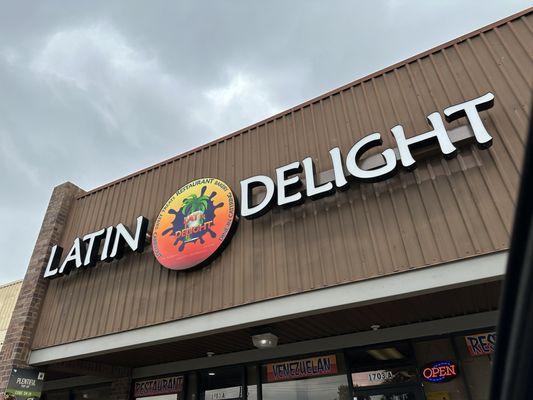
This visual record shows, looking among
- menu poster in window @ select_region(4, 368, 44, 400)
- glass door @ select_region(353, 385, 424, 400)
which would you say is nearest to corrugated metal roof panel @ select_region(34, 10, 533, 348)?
menu poster in window @ select_region(4, 368, 44, 400)

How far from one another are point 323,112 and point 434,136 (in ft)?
7.96

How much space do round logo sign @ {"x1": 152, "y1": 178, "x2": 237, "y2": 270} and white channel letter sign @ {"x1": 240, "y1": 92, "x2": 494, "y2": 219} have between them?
21.4 inches

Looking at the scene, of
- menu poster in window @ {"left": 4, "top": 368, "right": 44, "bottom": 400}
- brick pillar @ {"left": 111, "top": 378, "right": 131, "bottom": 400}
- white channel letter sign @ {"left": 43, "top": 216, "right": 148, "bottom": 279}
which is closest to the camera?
menu poster in window @ {"left": 4, "top": 368, "right": 44, "bottom": 400}

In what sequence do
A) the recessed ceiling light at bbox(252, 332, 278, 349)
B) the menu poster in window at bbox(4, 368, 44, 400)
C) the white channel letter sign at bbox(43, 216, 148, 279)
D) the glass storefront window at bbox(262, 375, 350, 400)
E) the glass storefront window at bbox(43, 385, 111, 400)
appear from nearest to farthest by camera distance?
1. the recessed ceiling light at bbox(252, 332, 278, 349)
2. the glass storefront window at bbox(262, 375, 350, 400)
3. the menu poster in window at bbox(4, 368, 44, 400)
4. the white channel letter sign at bbox(43, 216, 148, 279)
5. the glass storefront window at bbox(43, 385, 111, 400)

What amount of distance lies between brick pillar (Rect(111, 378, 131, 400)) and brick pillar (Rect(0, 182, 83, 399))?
225cm

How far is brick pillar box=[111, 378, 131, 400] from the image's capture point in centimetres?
994

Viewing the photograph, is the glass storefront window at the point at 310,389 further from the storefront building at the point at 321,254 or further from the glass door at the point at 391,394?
the glass door at the point at 391,394

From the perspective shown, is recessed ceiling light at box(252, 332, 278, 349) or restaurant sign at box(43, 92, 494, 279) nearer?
restaurant sign at box(43, 92, 494, 279)

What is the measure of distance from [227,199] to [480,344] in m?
5.05

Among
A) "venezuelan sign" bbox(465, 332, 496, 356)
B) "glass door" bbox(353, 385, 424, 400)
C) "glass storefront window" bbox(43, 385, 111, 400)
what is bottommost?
"glass door" bbox(353, 385, 424, 400)

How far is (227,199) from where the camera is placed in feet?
26.0

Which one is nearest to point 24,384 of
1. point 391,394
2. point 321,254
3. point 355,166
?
point 321,254

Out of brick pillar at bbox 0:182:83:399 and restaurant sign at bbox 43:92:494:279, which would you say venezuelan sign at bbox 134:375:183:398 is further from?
restaurant sign at bbox 43:92:494:279

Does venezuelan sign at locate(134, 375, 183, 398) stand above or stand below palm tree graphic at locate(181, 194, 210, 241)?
below
